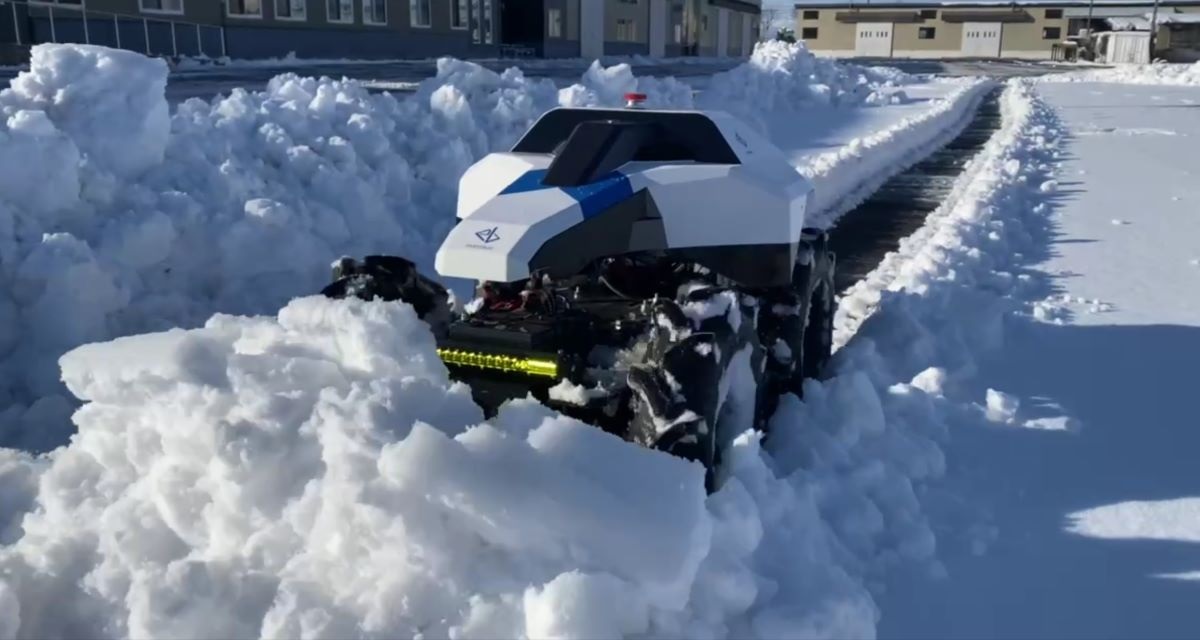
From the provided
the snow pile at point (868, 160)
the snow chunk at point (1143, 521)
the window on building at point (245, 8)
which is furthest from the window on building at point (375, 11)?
the snow chunk at point (1143, 521)

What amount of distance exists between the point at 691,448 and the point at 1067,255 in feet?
21.2

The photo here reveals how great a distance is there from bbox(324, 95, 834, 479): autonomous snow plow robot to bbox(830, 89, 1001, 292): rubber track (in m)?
3.37

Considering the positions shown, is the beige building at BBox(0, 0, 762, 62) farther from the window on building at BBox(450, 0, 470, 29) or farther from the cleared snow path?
the cleared snow path

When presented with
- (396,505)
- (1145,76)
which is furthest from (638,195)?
(1145,76)

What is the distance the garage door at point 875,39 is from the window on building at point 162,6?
59411mm

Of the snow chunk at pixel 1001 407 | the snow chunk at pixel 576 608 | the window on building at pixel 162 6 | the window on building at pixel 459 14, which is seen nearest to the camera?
the snow chunk at pixel 576 608

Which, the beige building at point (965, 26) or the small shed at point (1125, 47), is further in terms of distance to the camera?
the beige building at point (965, 26)

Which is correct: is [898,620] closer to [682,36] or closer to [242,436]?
[242,436]

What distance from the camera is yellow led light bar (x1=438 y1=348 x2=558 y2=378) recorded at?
3768 millimetres

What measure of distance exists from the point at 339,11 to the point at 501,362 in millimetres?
34097

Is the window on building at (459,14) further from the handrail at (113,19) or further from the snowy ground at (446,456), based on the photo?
the snowy ground at (446,456)

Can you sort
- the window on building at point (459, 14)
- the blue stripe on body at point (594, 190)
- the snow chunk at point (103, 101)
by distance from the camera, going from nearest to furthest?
the blue stripe on body at point (594, 190)
the snow chunk at point (103, 101)
the window on building at point (459, 14)

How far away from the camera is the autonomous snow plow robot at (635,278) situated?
3.72m

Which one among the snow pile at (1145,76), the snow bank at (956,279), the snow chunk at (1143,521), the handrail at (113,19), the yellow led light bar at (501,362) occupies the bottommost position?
the snow chunk at (1143,521)
